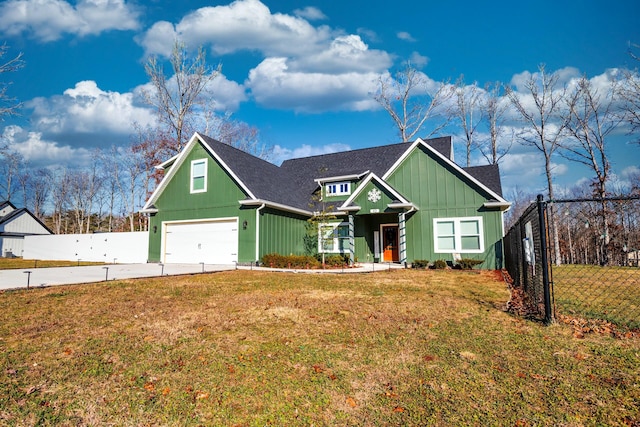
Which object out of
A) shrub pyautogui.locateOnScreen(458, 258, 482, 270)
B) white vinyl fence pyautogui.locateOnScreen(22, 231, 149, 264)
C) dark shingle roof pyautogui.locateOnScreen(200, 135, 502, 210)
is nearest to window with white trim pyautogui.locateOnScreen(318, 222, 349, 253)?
dark shingle roof pyautogui.locateOnScreen(200, 135, 502, 210)

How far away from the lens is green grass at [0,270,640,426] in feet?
9.16

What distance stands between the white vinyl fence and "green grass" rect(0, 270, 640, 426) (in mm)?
16100

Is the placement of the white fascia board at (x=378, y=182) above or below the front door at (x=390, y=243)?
above

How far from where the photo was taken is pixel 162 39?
86.6 feet

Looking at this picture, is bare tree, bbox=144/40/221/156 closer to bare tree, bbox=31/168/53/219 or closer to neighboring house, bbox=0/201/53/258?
neighboring house, bbox=0/201/53/258

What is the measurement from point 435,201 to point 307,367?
15427 mm

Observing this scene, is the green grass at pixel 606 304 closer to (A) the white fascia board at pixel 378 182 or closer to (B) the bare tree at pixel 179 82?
(A) the white fascia board at pixel 378 182

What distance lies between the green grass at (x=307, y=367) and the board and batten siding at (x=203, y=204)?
10439 mm

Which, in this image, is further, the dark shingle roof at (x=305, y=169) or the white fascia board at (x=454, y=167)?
the dark shingle roof at (x=305, y=169)

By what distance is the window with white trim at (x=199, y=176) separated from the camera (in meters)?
18.7

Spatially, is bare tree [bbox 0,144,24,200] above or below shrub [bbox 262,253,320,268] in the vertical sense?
above

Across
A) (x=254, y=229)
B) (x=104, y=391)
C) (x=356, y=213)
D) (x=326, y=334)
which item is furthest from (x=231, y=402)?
(x=356, y=213)

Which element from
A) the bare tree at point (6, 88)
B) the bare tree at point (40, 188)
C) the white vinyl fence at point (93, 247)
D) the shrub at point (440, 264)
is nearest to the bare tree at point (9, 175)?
the bare tree at point (40, 188)

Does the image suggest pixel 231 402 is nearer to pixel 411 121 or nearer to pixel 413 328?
pixel 413 328
